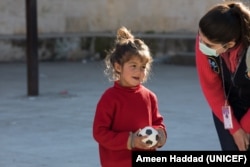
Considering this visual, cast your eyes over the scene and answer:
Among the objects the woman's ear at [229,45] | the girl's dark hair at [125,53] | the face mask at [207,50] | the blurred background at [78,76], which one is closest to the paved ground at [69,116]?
the blurred background at [78,76]

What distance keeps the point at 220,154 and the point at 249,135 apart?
0.36m

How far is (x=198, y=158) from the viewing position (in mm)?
3992

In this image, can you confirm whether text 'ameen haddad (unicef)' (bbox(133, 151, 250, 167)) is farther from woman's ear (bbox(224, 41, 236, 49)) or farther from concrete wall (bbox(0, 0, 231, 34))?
concrete wall (bbox(0, 0, 231, 34))

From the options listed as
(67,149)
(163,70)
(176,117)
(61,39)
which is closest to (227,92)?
(67,149)

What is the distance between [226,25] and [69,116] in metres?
5.79

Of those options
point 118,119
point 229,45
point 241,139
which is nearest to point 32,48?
point 118,119

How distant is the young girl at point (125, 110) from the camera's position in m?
4.29

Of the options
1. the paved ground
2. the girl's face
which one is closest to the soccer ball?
the girl's face

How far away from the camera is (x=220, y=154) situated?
4.01 meters

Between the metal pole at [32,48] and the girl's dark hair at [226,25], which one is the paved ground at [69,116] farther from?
the girl's dark hair at [226,25]

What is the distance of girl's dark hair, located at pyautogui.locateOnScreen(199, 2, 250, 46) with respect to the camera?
3.99m

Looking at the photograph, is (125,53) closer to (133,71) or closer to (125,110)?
(133,71)

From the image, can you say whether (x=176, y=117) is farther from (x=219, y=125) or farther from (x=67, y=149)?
(x=219, y=125)

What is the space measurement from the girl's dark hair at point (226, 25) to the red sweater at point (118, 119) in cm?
62
